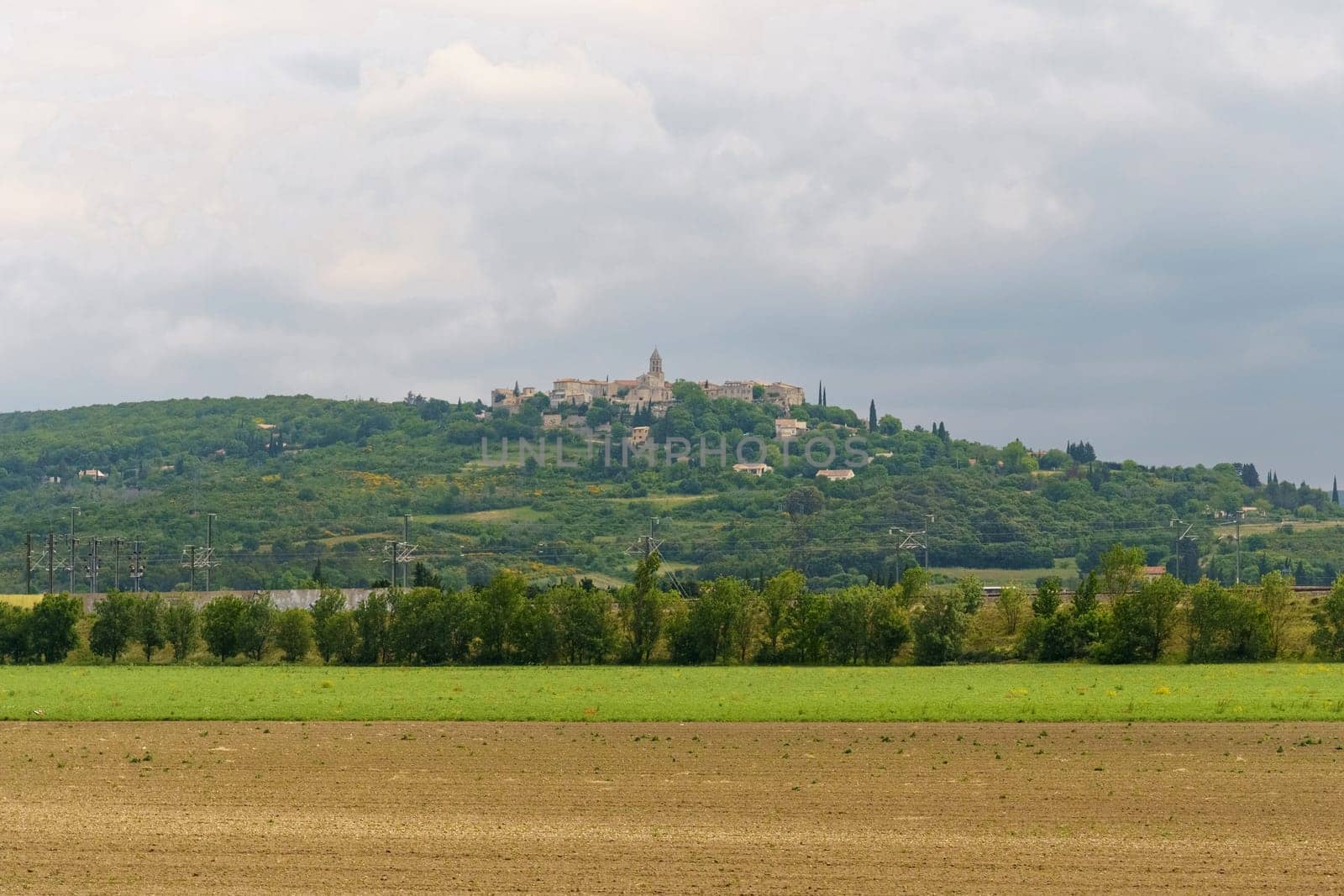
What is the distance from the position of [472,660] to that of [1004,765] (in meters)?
58.5

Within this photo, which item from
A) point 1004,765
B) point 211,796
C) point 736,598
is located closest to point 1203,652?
point 736,598

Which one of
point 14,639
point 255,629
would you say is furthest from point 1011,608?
point 14,639

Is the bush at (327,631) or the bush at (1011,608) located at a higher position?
the bush at (1011,608)

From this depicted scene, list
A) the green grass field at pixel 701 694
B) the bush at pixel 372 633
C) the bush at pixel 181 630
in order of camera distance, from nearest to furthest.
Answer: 1. the green grass field at pixel 701 694
2. the bush at pixel 372 633
3. the bush at pixel 181 630

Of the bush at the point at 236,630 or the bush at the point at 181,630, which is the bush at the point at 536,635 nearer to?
the bush at the point at 236,630

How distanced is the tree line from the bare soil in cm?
4154

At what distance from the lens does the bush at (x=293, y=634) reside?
314 ft

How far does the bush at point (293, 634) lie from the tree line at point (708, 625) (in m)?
0.10

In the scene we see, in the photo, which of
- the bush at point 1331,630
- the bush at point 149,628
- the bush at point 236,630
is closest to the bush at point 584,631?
the bush at point 236,630

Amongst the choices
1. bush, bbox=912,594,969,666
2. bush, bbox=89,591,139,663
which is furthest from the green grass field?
Answer: bush, bbox=89,591,139,663

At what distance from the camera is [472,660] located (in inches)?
3701

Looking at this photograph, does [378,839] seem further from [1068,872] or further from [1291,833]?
[1291,833]

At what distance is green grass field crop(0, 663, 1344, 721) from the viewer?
51.7 metres

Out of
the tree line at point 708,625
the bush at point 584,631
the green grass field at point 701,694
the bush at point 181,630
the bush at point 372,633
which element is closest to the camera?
the green grass field at point 701,694
